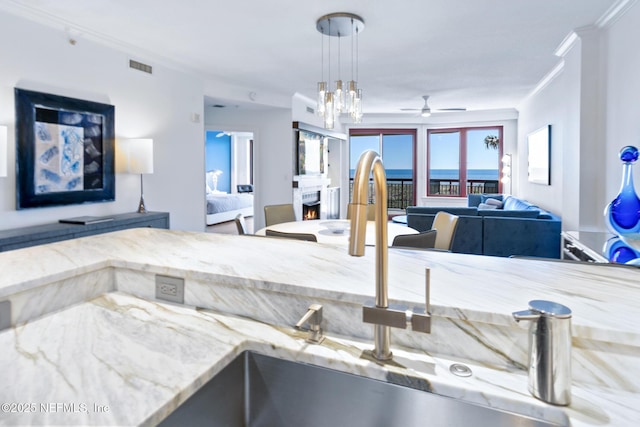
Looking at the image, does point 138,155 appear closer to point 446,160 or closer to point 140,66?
point 140,66

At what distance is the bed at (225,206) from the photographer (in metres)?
8.36

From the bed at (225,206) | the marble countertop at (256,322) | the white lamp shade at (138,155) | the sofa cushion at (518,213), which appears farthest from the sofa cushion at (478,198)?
the marble countertop at (256,322)

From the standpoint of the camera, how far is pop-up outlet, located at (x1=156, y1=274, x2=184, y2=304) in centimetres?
121

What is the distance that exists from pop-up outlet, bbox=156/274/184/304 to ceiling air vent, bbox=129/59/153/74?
3.69m

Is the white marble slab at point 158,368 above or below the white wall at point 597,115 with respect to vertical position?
below

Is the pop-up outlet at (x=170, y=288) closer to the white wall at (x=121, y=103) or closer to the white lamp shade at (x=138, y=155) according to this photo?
the white wall at (x=121, y=103)

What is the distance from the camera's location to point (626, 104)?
310 centimetres

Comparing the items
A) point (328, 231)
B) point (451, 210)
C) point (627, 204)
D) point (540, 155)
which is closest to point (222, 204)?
point (451, 210)

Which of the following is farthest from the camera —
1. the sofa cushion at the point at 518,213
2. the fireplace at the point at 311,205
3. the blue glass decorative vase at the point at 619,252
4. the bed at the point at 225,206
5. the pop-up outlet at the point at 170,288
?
the bed at the point at 225,206

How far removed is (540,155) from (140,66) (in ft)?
17.4

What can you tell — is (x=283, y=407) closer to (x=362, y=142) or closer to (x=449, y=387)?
(x=449, y=387)

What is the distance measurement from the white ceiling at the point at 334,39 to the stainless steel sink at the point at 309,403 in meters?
2.85

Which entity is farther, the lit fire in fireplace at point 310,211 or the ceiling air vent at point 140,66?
the lit fire in fireplace at point 310,211

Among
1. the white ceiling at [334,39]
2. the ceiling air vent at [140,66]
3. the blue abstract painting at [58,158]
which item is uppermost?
the white ceiling at [334,39]
